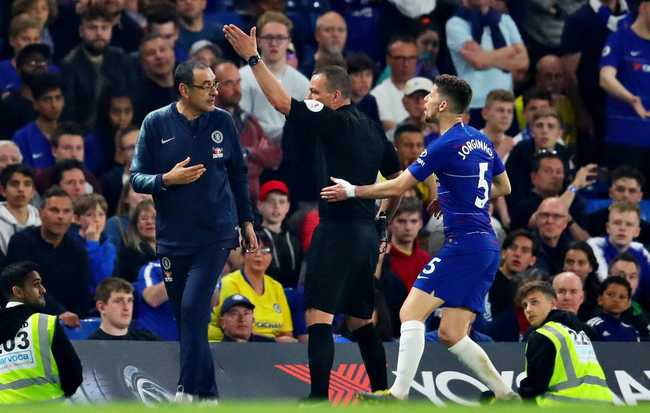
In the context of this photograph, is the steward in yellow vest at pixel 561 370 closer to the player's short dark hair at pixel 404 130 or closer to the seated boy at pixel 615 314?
the seated boy at pixel 615 314

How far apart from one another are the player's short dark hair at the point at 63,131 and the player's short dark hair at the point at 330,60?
9.29 feet

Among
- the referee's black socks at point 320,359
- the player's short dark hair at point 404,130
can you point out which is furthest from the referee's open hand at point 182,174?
the player's short dark hair at point 404,130

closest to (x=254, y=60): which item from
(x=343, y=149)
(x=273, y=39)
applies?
(x=343, y=149)

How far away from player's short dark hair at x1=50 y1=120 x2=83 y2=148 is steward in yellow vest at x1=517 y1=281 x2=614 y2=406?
5997mm

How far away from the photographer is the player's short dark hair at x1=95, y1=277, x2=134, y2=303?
9.75m

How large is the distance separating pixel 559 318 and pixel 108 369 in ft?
12.2

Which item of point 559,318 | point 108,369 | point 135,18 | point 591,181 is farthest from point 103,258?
point 591,181

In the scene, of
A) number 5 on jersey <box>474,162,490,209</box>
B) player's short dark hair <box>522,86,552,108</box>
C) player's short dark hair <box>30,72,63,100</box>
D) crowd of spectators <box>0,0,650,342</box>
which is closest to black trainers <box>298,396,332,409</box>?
number 5 on jersey <box>474,162,490,209</box>

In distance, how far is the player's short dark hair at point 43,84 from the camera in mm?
12117

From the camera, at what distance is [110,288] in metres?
9.80

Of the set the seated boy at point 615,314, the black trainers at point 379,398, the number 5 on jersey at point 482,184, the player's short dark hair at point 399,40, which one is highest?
the player's short dark hair at point 399,40

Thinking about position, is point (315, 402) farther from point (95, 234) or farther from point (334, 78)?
point (95, 234)

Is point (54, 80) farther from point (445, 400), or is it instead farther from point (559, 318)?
point (559, 318)

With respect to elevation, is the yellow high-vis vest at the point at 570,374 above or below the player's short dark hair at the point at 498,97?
below
